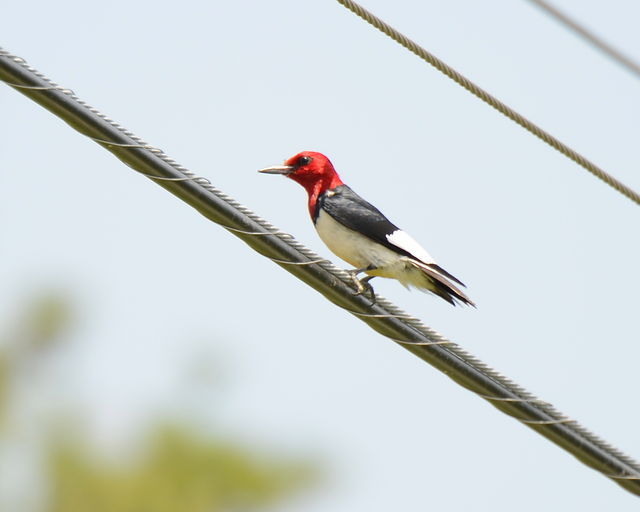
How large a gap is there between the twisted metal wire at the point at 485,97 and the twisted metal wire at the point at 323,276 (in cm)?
114

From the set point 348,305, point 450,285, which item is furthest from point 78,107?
point 450,285

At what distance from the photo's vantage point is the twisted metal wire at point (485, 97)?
527cm

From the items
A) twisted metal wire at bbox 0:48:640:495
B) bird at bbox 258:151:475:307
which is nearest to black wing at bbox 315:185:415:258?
bird at bbox 258:151:475:307

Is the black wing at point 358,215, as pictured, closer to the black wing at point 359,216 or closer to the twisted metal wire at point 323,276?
the black wing at point 359,216

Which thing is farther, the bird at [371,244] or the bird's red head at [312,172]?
the bird's red head at [312,172]

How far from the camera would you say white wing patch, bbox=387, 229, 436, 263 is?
612 centimetres

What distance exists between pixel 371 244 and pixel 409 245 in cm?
25

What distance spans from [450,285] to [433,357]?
1213mm

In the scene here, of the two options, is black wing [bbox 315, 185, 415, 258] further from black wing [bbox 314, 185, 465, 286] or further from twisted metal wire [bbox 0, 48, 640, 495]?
twisted metal wire [bbox 0, 48, 640, 495]

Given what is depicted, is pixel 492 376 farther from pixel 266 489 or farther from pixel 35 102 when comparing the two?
pixel 266 489

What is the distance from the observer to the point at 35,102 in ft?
13.9

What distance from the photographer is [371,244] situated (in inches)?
253

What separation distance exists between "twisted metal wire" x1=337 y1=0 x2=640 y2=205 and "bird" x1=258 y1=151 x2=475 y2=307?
0.80m

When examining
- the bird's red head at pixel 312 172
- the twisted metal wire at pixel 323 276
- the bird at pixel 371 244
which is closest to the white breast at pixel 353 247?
the bird at pixel 371 244
